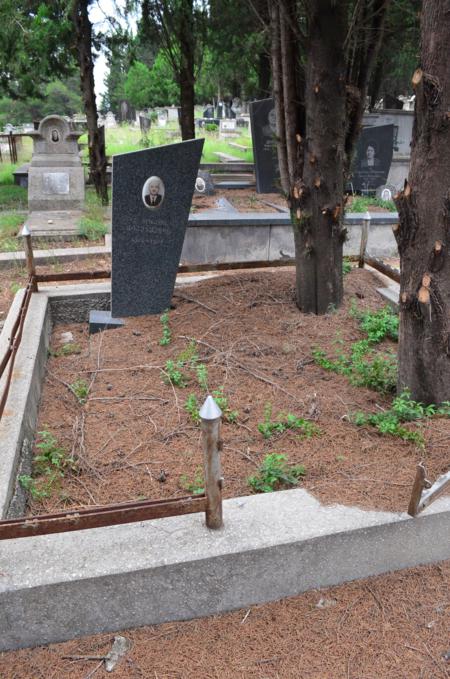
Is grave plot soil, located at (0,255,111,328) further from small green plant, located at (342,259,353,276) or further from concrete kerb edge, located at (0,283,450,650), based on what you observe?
concrete kerb edge, located at (0,283,450,650)

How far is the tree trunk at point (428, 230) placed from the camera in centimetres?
259

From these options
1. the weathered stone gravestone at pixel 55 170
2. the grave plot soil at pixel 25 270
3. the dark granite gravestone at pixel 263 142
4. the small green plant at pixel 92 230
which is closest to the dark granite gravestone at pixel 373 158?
the dark granite gravestone at pixel 263 142

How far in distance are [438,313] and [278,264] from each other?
2847mm

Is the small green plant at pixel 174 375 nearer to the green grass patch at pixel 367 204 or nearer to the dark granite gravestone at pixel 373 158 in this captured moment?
the green grass patch at pixel 367 204

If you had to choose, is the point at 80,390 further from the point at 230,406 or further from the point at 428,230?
the point at 428,230

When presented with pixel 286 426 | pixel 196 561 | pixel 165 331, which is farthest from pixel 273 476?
pixel 165 331

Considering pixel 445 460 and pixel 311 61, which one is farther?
pixel 311 61

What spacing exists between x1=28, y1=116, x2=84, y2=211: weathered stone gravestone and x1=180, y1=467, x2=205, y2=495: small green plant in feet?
27.8

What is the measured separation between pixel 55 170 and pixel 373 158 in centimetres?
651

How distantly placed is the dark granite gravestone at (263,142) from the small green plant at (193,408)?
877cm

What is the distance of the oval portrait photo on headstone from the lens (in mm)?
4594

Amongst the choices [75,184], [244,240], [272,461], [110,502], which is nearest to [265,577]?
[272,461]

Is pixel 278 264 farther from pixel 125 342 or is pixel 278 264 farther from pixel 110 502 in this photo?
pixel 110 502

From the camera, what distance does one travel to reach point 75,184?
10383 mm
